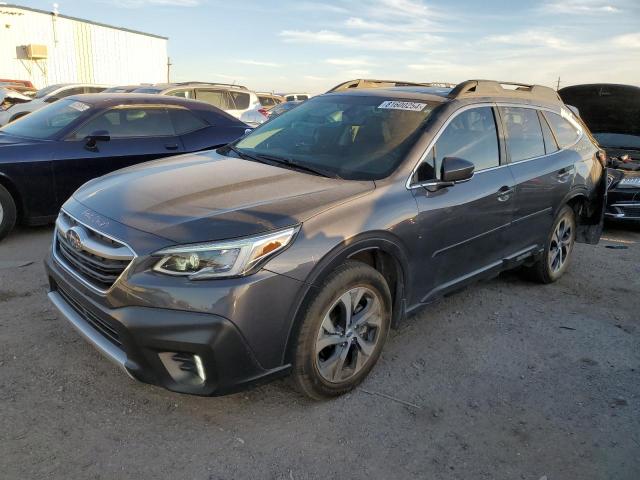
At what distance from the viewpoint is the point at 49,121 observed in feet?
20.0

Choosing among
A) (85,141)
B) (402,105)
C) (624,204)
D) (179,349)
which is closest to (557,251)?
(402,105)

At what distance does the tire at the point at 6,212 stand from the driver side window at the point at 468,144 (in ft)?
14.1

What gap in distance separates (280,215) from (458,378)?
5.25 feet

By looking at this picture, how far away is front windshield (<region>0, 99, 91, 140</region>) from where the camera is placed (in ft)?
19.2

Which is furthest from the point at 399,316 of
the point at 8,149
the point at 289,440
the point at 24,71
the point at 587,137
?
the point at 24,71

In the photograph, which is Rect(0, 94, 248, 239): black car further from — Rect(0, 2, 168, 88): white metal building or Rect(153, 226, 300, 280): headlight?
Rect(0, 2, 168, 88): white metal building

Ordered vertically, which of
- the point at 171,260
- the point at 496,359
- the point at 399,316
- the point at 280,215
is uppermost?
the point at 280,215

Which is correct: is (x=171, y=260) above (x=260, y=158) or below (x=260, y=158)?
below

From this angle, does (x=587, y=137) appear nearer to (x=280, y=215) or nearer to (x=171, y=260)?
(x=280, y=215)

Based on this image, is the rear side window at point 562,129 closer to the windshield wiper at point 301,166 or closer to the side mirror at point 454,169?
the side mirror at point 454,169

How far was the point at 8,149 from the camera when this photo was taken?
17.7 feet

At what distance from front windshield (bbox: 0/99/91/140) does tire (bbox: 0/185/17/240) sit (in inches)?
30.5

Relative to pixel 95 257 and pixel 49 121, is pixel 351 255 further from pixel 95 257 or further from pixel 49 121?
pixel 49 121

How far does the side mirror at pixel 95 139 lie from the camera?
5.80 metres
